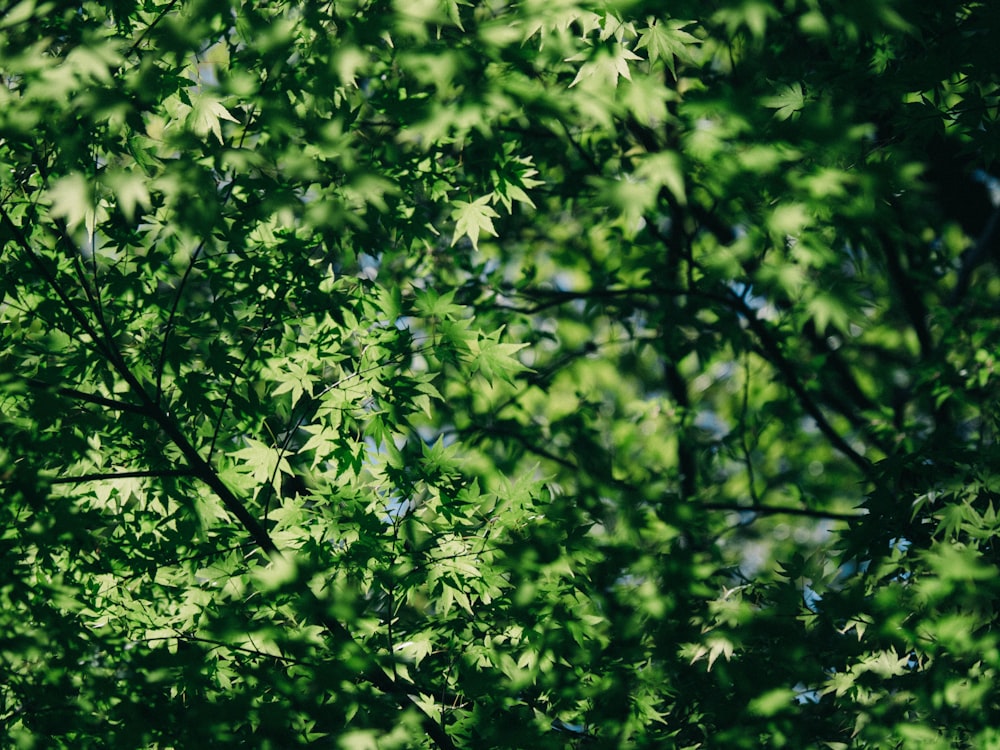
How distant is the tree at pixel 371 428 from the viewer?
7.48ft

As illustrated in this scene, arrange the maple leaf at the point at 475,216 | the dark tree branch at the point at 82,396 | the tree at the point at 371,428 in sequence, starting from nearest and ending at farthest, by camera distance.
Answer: the tree at the point at 371,428 → the dark tree branch at the point at 82,396 → the maple leaf at the point at 475,216

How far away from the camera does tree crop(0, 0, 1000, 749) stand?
2281 millimetres

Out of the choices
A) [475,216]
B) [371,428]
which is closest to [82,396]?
[371,428]

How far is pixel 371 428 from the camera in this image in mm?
2914

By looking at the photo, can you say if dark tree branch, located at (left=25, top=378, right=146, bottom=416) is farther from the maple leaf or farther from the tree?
the maple leaf

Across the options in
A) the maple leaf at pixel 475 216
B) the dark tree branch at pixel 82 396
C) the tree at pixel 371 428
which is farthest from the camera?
the maple leaf at pixel 475 216

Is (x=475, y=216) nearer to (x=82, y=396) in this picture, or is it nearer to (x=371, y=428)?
(x=371, y=428)

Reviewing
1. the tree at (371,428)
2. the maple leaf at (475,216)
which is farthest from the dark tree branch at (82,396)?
the maple leaf at (475,216)

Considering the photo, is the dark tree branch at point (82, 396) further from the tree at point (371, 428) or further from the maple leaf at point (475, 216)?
the maple leaf at point (475, 216)

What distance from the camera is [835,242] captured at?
9.83 ft

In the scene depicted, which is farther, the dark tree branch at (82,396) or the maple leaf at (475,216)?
the maple leaf at (475,216)

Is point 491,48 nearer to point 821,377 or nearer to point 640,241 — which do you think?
point 640,241

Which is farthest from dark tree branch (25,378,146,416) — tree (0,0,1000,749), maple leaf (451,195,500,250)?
maple leaf (451,195,500,250)

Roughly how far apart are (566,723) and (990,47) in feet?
9.45
